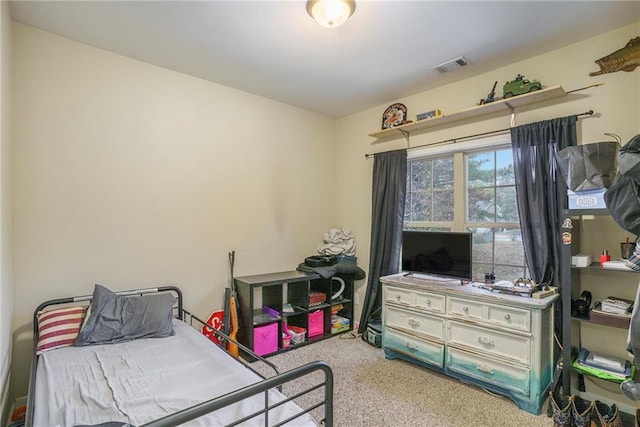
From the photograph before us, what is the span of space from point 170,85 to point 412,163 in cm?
266

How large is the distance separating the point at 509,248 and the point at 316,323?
213cm

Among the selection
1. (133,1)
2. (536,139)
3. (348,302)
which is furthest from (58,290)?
(536,139)

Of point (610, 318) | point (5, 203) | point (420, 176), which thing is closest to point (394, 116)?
point (420, 176)

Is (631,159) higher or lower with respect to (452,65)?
lower

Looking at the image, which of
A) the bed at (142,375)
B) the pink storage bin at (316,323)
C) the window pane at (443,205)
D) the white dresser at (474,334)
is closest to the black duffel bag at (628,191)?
the white dresser at (474,334)

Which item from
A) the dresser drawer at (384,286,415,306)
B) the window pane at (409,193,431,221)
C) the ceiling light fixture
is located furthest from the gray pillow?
the window pane at (409,193,431,221)

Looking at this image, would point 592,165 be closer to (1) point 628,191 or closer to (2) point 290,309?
(1) point 628,191

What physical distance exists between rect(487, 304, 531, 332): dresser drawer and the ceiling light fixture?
230cm

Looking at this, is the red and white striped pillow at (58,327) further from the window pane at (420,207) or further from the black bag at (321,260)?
the window pane at (420,207)

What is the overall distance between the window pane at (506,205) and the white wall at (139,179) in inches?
86.1

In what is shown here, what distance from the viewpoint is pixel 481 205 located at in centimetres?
311

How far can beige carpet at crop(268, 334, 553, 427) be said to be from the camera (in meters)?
2.13

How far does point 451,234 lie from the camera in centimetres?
296

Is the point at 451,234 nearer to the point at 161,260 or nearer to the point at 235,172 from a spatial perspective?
the point at 235,172
